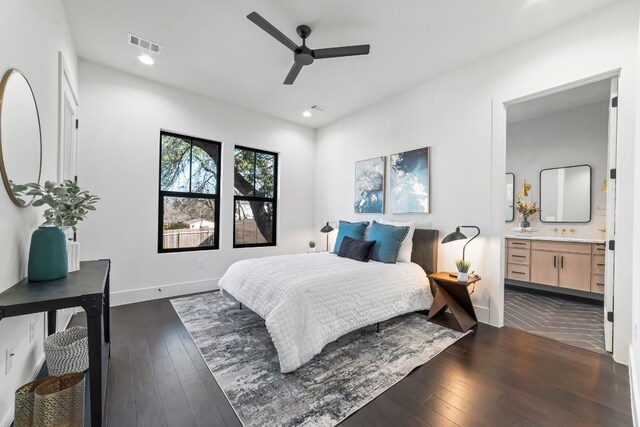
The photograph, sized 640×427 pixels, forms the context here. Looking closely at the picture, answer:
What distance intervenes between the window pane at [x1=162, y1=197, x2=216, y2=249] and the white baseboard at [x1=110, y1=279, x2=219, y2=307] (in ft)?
1.85

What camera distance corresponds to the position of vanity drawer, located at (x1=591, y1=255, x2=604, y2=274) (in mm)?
3539

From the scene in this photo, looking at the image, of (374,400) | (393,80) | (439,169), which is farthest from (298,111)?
(374,400)

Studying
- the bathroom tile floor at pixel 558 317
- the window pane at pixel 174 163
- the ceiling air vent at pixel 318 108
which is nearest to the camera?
the bathroom tile floor at pixel 558 317

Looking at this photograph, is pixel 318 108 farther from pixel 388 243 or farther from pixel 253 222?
pixel 388 243

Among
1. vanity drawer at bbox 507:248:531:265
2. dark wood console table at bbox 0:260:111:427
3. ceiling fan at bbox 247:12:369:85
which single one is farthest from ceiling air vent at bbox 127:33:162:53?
vanity drawer at bbox 507:248:531:265

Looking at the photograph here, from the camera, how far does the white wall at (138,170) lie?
10.9 ft

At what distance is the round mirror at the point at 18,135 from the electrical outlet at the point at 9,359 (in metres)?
0.78

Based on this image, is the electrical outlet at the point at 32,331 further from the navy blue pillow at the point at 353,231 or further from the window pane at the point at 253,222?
the navy blue pillow at the point at 353,231

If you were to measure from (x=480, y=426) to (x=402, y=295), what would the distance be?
1.45 m

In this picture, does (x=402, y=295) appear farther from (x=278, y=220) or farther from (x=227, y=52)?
(x=227, y=52)

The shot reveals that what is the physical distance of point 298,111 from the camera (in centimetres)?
468

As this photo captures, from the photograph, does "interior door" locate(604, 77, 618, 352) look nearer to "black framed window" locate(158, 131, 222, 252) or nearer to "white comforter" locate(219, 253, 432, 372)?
"white comforter" locate(219, 253, 432, 372)

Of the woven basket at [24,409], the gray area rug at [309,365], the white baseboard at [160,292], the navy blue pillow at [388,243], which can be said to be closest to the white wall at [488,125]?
the navy blue pillow at [388,243]

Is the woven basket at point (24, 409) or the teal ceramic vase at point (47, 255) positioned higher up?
the teal ceramic vase at point (47, 255)
